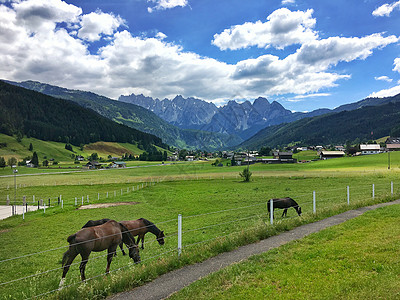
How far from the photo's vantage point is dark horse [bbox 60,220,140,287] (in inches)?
372

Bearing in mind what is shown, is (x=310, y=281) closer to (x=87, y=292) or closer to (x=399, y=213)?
(x=87, y=292)

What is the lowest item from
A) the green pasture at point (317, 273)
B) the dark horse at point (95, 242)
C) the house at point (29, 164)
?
the house at point (29, 164)

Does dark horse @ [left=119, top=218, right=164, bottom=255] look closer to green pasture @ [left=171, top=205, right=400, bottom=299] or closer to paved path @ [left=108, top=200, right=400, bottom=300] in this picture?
paved path @ [left=108, top=200, right=400, bottom=300]

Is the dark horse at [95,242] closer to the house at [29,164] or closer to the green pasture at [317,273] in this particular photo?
the green pasture at [317,273]

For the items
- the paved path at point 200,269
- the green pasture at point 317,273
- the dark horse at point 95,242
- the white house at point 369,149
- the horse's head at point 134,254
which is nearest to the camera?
the green pasture at point 317,273

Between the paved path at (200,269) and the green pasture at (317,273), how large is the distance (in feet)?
2.30

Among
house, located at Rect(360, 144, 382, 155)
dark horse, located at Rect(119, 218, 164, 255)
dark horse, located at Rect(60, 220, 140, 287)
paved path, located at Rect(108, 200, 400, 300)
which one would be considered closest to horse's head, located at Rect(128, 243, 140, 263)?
dark horse, located at Rect(60, 220, 140, 287)

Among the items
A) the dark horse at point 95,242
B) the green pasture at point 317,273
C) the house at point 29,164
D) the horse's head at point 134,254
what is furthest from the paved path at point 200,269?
the house at point 29,164

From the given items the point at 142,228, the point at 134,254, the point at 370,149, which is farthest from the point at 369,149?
the point at 134,254

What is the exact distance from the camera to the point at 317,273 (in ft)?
28.2

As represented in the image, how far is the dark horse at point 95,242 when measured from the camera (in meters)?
9.46

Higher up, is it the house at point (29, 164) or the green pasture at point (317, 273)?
the green pasture at point (317, 273)

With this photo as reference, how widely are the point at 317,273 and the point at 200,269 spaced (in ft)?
14.5

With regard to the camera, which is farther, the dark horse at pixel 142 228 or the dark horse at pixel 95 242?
the dark horse at pixel 142 228
